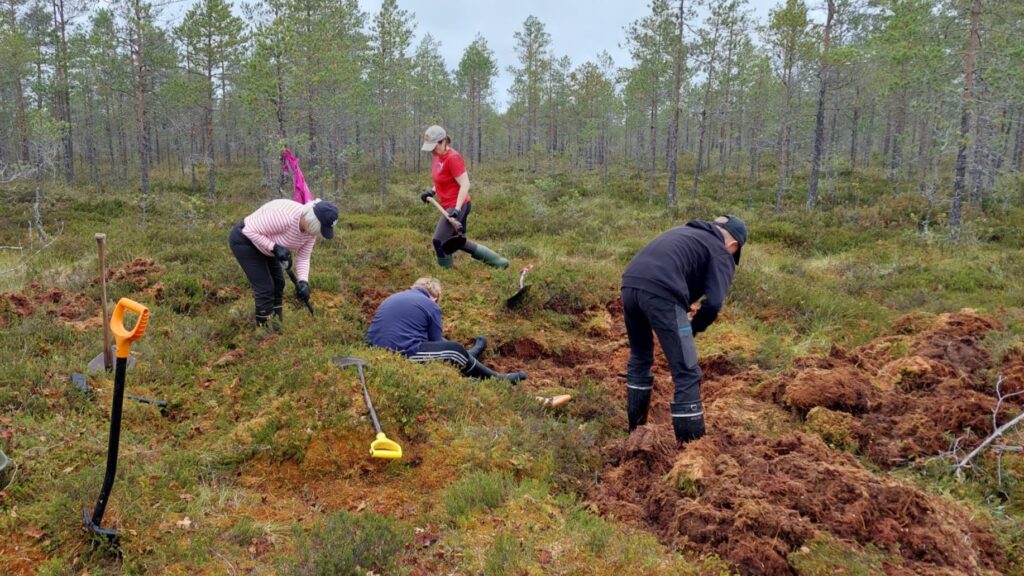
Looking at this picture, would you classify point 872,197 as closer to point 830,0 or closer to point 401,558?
point 830,0

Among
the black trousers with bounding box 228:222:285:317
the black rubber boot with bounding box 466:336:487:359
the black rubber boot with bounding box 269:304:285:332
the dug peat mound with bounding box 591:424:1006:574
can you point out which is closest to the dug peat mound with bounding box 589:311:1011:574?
the dug peat mound with bounding box 591:424:1006:574

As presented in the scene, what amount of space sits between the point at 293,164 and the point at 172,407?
163 inches

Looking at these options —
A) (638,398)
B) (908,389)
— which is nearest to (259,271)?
(638,398)

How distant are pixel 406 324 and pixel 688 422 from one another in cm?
256

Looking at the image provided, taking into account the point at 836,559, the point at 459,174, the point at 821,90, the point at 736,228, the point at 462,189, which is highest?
the point at 821,90

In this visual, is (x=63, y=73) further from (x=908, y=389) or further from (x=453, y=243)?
(x=908, y=389)

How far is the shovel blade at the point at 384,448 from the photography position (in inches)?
133

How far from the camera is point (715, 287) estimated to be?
3799 millimetres

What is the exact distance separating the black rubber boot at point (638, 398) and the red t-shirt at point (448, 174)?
337 cm

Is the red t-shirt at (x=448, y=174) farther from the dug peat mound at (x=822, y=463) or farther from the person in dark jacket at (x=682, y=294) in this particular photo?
the dug peat mound at (x=822, y=463)

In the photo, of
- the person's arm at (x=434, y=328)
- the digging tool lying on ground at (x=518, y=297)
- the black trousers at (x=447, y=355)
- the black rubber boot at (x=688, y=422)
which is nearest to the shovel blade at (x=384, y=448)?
the black trousers at (x=447, y=355)

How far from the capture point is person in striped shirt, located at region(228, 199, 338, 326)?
5.42 m

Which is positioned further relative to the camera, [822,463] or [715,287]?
[715,287]

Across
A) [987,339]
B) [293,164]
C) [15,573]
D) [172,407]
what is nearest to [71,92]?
[293,164]
